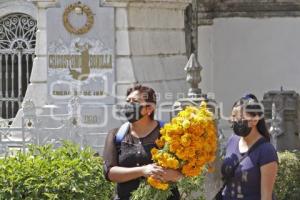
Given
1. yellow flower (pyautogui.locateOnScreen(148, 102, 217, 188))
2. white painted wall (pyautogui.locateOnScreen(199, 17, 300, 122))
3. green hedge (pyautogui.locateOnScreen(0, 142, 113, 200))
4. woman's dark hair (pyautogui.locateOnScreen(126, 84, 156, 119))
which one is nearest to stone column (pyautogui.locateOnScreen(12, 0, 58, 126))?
white painted wall (pyautogui.locateOnScreen(199, 17, 300, 122))

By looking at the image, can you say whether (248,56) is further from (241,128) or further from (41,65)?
(241,128)

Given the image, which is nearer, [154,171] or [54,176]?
[154,171]

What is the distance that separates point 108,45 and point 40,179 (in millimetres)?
7345

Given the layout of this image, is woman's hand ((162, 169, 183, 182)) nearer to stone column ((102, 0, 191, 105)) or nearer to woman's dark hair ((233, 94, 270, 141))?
woman's dark hair ((233, 94, 270, 141))

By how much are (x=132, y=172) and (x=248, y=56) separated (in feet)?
41.2

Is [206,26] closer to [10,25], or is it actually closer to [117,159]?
[10,25]

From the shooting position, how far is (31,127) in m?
12.5

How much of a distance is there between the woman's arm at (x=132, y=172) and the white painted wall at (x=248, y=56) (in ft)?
39.3

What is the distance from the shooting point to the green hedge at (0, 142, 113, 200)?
6.40 metres

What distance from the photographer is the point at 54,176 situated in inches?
257

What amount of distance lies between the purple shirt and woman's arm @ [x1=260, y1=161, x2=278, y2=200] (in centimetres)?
3

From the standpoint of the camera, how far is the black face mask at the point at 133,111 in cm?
561

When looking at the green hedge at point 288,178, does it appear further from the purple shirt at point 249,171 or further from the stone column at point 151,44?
the stone column at point 151,44

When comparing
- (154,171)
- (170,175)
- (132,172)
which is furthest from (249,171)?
(132,172)
